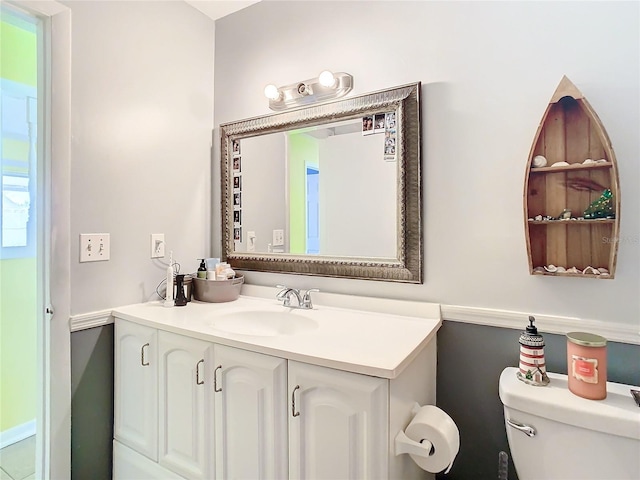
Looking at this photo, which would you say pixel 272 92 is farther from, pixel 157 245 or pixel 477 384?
pixel 477 384

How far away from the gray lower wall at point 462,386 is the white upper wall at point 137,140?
10.6 inches

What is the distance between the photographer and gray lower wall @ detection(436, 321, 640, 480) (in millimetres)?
1267

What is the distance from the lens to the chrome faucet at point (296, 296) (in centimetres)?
157

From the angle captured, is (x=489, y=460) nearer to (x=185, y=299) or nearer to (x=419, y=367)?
(x=419, y=367)

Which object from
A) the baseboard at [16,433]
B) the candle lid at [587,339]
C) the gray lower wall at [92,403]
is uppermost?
the candle lid at [587,339]

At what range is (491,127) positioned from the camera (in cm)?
128

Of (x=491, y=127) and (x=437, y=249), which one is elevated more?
(x=491, y=127)

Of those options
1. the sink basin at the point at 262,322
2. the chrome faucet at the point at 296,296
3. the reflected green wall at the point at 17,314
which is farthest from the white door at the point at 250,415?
the reflected green wall at the point at 17,314

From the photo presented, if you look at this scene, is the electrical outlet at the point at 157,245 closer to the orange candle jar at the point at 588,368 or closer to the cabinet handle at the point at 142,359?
the cabinet handle at the point at 142,359

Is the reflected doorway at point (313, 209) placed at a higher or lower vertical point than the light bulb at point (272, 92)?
lower

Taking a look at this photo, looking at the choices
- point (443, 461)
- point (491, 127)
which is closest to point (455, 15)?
point (491, 127)

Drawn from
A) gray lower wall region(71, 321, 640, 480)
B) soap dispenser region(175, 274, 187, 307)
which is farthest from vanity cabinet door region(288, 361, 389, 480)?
soap dispenser region(175, 274, 187, 307)

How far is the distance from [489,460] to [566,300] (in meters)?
0.64

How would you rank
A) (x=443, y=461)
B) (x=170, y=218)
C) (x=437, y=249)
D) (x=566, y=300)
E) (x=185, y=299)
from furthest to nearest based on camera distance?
(x=170, y=218), (x=185, y=299), (x=437, y=249), (x=566, y=300), (x=443, y=461)
